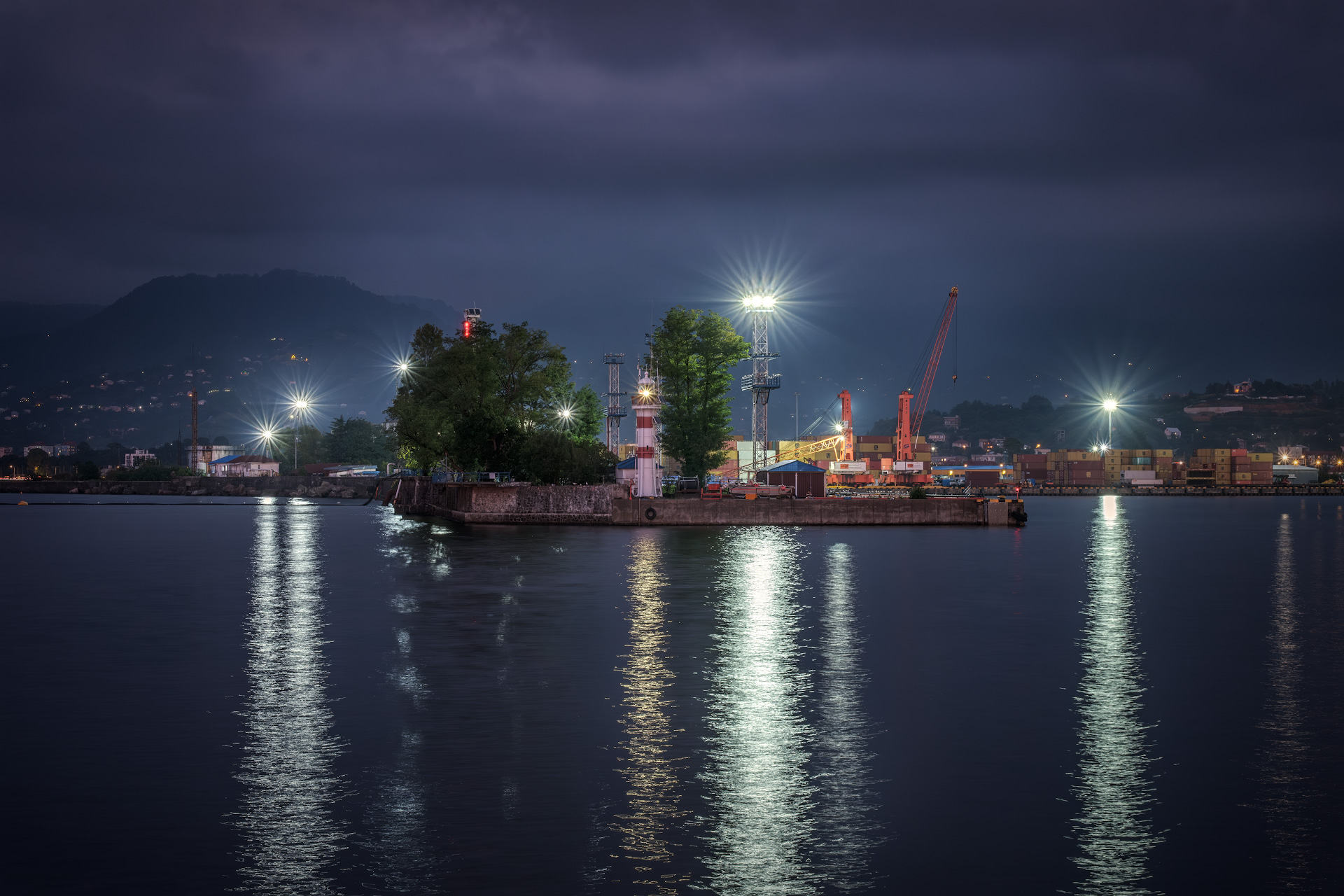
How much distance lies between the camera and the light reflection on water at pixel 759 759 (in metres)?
13.0

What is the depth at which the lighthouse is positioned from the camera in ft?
285

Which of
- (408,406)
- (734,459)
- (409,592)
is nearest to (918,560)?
(409,592)

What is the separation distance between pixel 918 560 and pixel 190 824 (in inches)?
1991

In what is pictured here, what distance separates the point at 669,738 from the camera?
19.4 metres

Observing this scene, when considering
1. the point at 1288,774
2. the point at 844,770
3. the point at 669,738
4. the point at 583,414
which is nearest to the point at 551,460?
the point at 583,414

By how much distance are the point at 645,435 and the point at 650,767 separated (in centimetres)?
7032

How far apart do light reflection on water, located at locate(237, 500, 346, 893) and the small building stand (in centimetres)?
6452

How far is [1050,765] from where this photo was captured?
17984mm

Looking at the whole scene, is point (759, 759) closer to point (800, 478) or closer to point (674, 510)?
point (674, 510)

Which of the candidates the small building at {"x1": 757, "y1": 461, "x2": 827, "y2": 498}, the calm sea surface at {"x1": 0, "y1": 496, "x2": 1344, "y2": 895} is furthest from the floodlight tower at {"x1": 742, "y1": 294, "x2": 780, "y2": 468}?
the calm sea surface at {"x1": 0, "y1": 496, "x2": 1344, "y2": 895}

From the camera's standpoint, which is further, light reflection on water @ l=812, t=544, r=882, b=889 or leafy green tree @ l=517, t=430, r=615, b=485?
leafy green tree @ l=517, t=430, r=615, b=485

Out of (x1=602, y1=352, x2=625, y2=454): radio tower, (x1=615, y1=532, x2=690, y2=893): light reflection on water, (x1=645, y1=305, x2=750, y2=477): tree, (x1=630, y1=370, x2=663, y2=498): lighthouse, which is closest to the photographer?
(x1=615, y1=532, x2=690, y2=893): light reflection on water

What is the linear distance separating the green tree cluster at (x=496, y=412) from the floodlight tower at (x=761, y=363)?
19.4 meters

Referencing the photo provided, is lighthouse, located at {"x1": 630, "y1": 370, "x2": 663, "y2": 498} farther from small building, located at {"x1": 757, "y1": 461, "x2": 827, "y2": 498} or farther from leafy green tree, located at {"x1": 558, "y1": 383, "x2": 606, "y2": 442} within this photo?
leafy green tree, located at {"x1": 558, "y1": 383, "x2": 606, "y2": 442}
